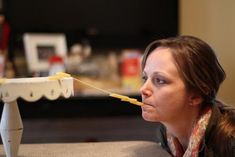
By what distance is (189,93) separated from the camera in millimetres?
897

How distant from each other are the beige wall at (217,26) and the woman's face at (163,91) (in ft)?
2.15

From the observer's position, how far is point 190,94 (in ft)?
2.96

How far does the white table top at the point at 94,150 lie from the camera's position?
1.01 meters

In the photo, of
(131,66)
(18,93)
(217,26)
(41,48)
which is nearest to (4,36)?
(41,48)

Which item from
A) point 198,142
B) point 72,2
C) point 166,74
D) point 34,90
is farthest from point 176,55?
point 72,2

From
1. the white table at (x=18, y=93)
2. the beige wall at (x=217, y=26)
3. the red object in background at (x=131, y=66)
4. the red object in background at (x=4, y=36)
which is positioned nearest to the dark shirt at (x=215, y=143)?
the white table at (x=18, y=93)

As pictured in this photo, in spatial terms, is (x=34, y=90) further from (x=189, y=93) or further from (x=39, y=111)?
(x=39, y=111)

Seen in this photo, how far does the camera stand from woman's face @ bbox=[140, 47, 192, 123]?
2.90ft

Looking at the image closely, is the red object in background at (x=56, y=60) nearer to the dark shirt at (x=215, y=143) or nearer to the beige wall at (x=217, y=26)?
the beige wall at (x=217, y=26)

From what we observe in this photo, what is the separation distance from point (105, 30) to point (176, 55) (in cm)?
161

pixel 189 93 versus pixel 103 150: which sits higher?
pixel 189 93

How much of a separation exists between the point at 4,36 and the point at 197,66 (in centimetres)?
178

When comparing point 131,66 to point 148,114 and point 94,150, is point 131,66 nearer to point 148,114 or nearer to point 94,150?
point 94,150

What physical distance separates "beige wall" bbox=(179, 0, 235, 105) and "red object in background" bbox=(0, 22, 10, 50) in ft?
3.48
